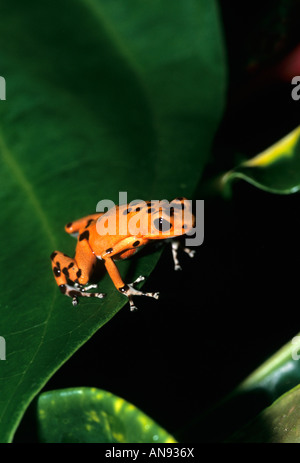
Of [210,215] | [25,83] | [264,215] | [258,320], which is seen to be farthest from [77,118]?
[258,320]

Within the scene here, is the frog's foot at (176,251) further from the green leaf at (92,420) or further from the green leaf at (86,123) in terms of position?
the green leaf at (92,420)

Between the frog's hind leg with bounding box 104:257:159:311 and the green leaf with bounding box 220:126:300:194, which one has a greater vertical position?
the green leaf with bounding box 220:126:300:194

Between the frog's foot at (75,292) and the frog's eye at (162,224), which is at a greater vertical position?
the frog's eye at (162,224)

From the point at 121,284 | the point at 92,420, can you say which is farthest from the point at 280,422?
the point at 121,284

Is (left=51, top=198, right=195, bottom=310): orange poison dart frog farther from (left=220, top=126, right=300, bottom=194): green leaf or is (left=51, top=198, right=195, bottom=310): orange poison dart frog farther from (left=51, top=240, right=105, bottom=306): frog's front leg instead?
(left=220, top=126, right=300, bottom=194): green leaf

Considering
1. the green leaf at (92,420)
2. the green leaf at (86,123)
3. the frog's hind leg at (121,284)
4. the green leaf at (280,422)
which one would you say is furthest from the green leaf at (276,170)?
the green leaf at (92,420)

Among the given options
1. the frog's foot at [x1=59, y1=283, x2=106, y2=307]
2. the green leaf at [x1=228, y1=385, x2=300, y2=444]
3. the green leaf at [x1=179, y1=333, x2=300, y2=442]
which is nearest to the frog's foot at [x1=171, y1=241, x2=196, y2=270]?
the frog's foot at [x1=59, y1=283, x2=106, y2=307]

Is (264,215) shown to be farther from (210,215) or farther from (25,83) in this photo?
(25,83)
